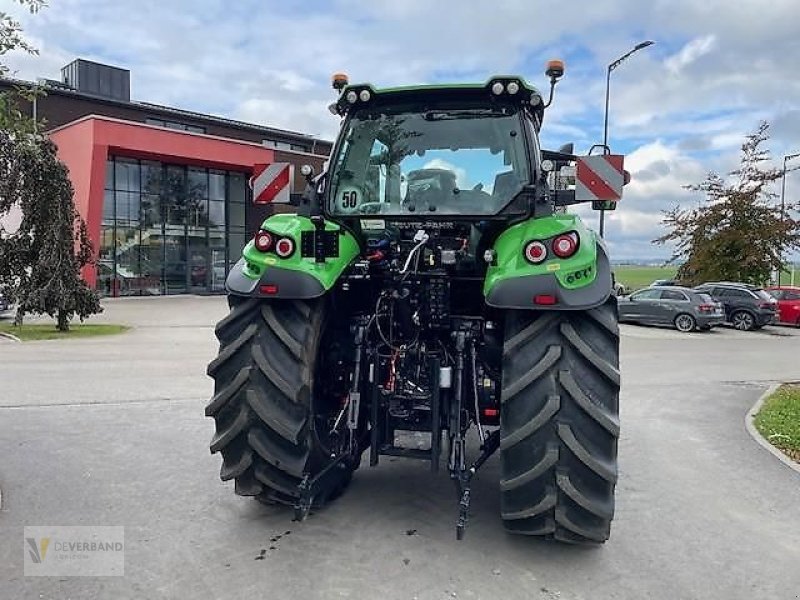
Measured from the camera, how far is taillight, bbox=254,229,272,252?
4.21 meters

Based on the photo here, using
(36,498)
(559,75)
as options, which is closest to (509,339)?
(559,75)

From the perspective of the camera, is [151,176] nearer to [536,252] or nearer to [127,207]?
[127,207]

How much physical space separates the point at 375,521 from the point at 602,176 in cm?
260

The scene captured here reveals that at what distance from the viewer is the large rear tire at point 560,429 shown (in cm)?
365

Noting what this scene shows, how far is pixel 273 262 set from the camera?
13.6 feet

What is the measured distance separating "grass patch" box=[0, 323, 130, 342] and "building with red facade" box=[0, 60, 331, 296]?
9.33 metres

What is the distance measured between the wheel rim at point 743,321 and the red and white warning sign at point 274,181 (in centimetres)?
2256

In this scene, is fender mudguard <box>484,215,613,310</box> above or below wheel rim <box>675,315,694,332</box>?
above

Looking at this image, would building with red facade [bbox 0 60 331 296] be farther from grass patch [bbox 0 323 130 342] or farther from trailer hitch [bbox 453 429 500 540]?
trailer hitch [bbox 453 429 500 540]

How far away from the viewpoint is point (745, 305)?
76.8 ft

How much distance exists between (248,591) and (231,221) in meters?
32.7

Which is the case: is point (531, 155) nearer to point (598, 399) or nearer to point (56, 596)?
point (598, 399)

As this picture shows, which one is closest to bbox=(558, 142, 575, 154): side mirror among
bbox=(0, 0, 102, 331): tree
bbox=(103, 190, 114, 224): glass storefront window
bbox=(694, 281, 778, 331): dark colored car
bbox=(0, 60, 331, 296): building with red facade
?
bbox=(0, 0, 102, 331): tree

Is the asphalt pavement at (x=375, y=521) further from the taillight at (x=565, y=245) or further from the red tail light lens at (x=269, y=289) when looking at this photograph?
the taillight at (x=565, y=245)
